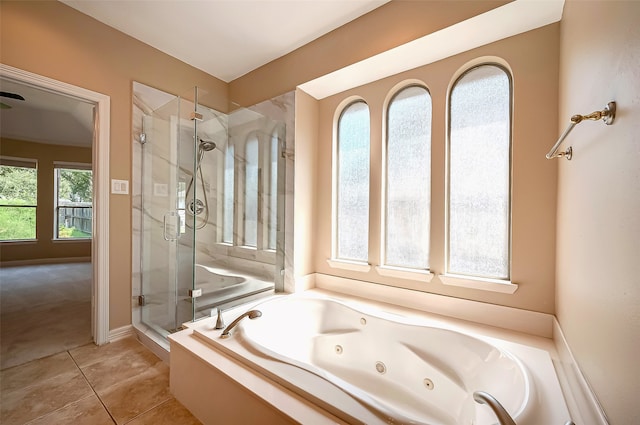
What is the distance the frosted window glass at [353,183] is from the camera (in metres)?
2.35

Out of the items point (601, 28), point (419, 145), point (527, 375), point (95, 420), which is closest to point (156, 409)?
point (95, 420)

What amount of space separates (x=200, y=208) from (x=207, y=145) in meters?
0.56

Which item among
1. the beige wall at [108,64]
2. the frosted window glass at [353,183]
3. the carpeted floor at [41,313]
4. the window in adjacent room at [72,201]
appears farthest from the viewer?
the window in adjacent room at [72,201]

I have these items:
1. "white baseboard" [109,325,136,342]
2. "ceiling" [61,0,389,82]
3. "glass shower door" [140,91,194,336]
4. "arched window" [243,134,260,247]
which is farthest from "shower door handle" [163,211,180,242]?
"ceiling" [61,0,389,82]

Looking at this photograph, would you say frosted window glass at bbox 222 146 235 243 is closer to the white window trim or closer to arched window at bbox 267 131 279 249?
arched window at bbox 267 131 279 249

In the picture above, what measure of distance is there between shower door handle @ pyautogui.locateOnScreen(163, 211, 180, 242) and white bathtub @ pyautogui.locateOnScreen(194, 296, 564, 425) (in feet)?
3.63

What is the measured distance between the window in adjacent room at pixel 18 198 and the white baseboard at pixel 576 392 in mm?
7918

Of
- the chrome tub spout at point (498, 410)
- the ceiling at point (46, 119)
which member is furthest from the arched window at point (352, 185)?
the ceiling at point (46, 119)

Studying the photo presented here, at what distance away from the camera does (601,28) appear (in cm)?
91

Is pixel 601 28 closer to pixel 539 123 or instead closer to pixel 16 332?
pixel 539 123

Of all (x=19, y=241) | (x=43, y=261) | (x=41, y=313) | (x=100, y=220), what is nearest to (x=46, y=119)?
(x=19, y=241)

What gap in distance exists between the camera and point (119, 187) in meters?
2.12

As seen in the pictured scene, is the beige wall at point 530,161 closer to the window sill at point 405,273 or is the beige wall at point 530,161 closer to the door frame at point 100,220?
the window sill at point 405,273

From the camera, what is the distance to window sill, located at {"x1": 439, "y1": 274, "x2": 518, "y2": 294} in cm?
164
